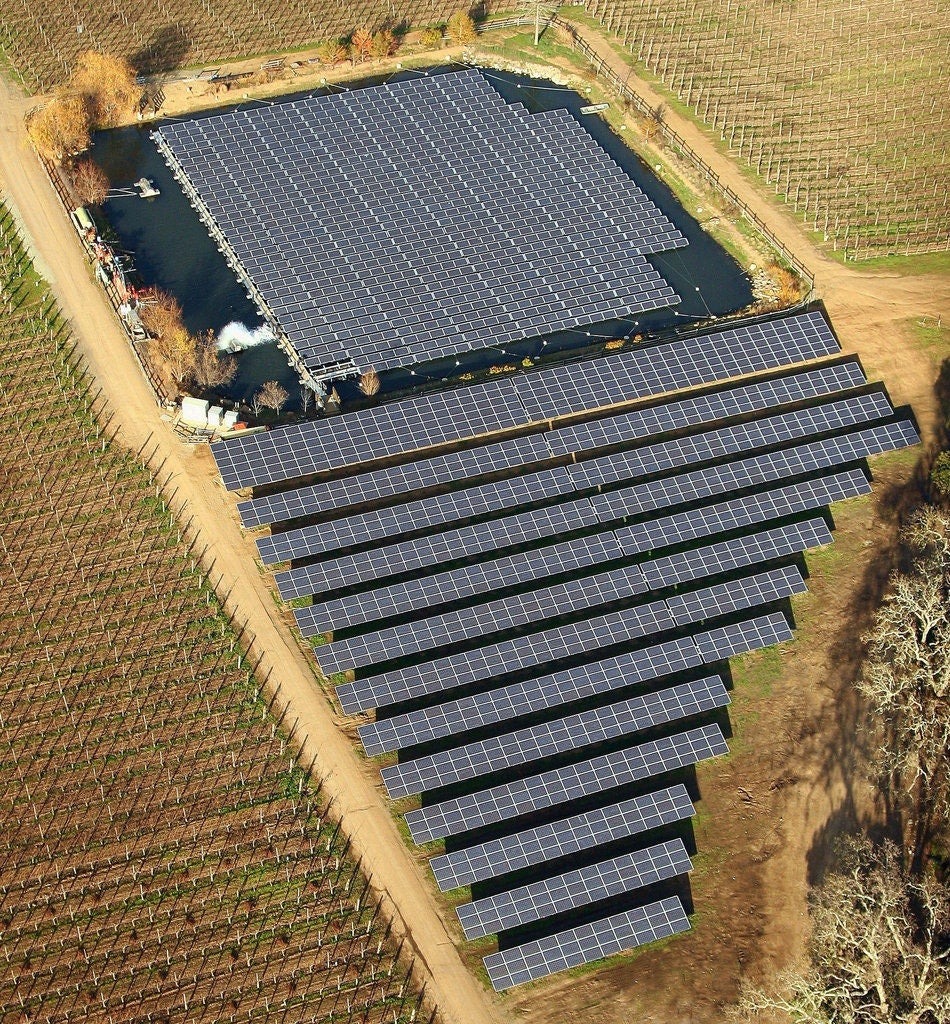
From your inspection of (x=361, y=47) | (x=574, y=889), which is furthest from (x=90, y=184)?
(x=574, y=889)

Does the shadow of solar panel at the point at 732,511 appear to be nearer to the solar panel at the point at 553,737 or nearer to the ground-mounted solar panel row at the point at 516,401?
the ground-mounted solar panel row at the point at 516,401

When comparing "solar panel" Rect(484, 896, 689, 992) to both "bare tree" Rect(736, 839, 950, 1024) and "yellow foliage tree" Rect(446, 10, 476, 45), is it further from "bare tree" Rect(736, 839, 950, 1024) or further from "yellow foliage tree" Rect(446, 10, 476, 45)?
"yellow foliage tree" Rect(446, 10, 476, 45)

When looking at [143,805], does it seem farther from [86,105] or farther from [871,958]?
[86,105]

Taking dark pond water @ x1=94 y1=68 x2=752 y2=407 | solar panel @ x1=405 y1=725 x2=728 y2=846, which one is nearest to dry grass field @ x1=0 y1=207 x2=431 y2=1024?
solar panel @ x1=405 y1=725 x2=728 y2=846

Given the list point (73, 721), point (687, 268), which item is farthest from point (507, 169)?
point (73, 721)

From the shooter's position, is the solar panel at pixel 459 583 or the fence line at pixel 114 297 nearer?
the solar panel at pixel 459 583

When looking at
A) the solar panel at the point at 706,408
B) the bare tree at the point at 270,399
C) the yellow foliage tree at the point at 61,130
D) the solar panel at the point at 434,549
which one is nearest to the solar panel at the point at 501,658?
the solar panel at the point at 434,549

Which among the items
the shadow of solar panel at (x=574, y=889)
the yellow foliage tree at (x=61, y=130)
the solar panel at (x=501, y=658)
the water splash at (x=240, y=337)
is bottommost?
the shadow of solar panel at (x=574, y=889)
